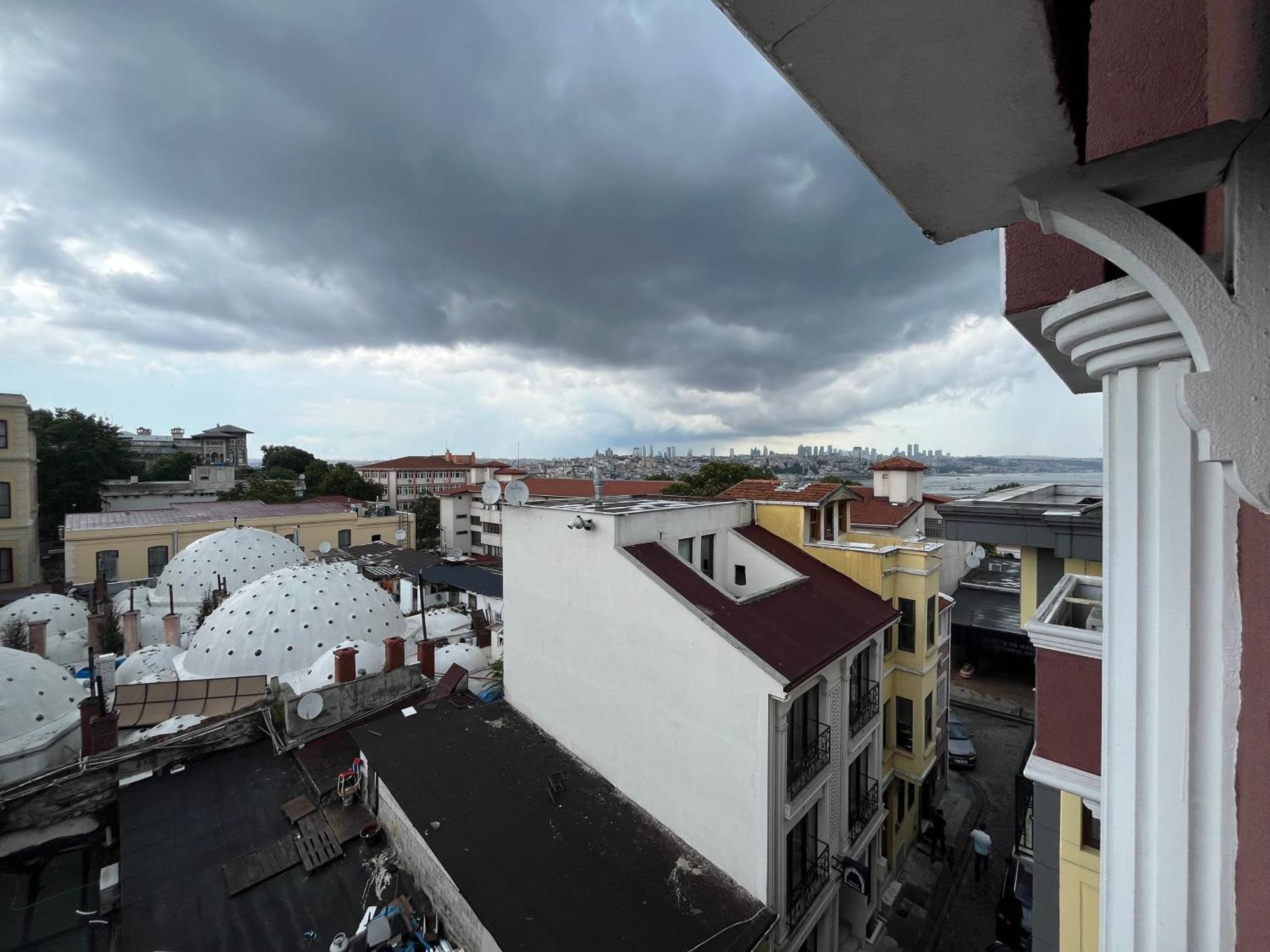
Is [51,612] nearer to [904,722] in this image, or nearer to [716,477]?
[904,722]

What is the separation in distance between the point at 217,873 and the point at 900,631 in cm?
1684

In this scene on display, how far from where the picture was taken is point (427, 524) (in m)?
65.2

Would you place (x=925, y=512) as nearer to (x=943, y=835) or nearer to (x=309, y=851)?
(x=943, y=835)

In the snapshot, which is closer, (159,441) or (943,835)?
(943,835)

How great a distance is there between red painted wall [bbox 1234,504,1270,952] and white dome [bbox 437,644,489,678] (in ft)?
64.2

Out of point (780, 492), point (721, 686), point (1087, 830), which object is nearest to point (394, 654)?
point (721, 686)

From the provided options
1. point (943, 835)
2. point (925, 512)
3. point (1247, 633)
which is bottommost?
point (943, 835)

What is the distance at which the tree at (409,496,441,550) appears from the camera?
62.5 m

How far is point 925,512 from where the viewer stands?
39.4 m

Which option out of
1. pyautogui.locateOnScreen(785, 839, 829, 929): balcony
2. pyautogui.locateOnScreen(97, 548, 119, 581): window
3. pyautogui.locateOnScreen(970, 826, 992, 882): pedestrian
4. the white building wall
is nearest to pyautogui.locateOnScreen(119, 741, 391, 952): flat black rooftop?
the white building wall

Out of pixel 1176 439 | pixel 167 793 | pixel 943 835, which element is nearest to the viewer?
pixel 1176 439

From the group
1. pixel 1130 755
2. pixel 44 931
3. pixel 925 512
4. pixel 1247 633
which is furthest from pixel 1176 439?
pixel 925 512

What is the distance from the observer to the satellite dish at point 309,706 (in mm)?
13820

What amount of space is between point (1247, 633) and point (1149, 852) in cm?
117
